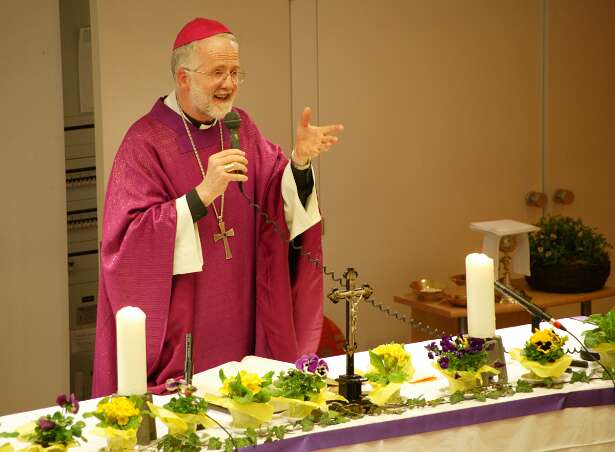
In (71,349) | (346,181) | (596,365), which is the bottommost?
(71,349)

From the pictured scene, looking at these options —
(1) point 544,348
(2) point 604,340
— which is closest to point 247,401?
(1) point 544,348

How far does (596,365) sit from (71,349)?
2.98 m

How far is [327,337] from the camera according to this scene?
5375 millimetres

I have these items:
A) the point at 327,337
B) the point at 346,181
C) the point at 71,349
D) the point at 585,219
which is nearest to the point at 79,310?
the point at 71,349

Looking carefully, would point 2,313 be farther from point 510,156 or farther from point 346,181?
point 510,156

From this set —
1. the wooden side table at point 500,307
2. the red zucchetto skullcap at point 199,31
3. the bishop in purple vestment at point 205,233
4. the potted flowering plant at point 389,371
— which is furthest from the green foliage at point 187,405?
the wooden side table at point 500,307

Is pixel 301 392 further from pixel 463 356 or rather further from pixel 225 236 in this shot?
pixel 225 236

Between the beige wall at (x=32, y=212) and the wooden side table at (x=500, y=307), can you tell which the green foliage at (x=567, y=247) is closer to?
the wooden side table at (x=500, y=307)

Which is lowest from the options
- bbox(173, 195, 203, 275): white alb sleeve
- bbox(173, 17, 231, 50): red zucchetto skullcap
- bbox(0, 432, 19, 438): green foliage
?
bbox(0, 432, 19, 438): green foliage

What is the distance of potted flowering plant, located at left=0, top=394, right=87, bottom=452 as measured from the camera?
217 cm

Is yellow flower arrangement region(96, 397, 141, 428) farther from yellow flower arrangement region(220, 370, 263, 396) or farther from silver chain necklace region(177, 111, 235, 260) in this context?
silver chain necklace region(177, 111, 235, 260)

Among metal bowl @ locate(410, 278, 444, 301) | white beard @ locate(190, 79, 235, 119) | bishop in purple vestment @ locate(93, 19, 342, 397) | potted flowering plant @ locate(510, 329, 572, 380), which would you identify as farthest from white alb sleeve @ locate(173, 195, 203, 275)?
metal bowl @ locate(410, 278, 444, 301)

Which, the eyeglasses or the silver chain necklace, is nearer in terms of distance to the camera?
the eyeglasses

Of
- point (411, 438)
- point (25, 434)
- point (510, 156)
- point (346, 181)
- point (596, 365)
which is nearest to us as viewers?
point (25, 434)
